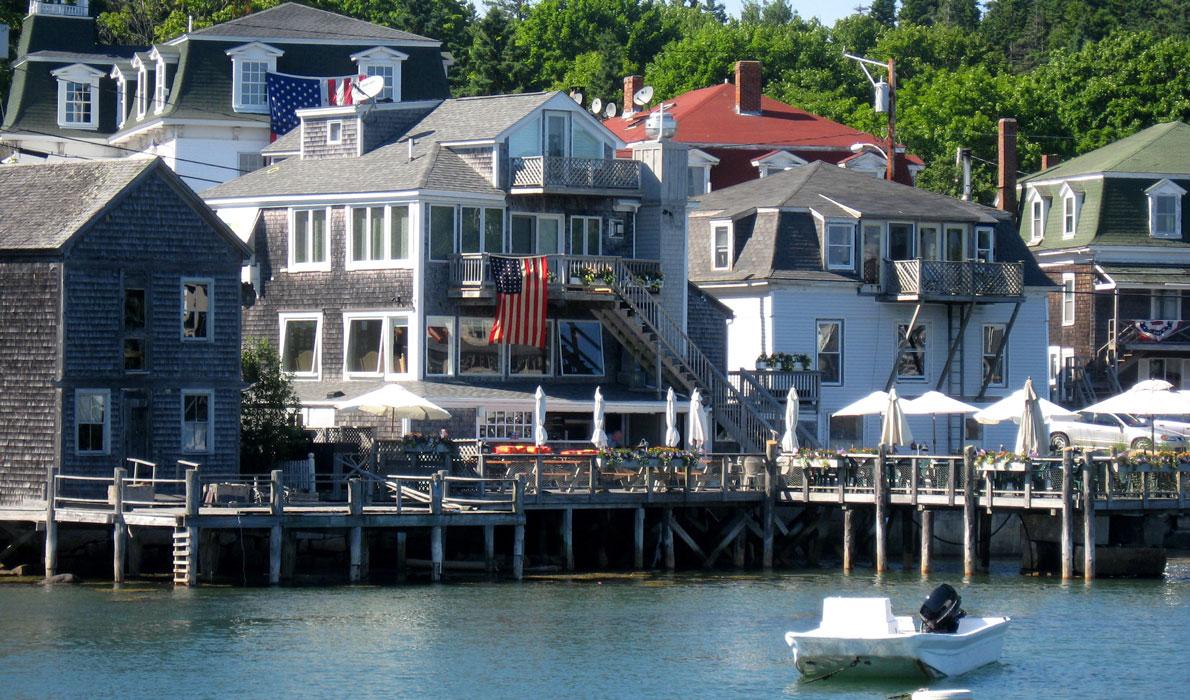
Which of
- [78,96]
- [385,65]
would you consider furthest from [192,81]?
[78,96]

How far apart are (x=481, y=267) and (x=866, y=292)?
1315 cm

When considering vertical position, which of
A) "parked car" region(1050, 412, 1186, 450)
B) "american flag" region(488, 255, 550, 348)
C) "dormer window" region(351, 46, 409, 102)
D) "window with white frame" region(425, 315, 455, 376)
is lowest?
"parked car" region(1050, 412, 1186, 450)

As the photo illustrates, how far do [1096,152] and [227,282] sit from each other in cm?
4270

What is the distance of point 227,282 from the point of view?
5409 centimetres

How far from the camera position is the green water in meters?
39.4

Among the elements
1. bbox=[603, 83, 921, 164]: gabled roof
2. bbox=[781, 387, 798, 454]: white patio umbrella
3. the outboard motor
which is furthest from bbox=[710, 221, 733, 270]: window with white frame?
the outboard motor

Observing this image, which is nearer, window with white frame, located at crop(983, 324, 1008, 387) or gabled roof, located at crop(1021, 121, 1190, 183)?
window with white frame, located at crop(983, 324, 1008, 387)

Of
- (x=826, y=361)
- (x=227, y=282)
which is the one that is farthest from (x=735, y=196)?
(x=227, y=282)

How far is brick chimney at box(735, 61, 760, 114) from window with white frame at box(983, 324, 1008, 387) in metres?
24.5

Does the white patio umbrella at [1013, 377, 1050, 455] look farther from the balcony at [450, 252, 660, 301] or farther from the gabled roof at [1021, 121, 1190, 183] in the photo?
the gabled roof at [1021, 121, 1190, 183]

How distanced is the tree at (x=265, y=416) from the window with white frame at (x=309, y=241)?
537cm

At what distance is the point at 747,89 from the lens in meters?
92.8

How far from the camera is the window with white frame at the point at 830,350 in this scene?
6788cm

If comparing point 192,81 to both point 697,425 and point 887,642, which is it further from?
point 887,642
